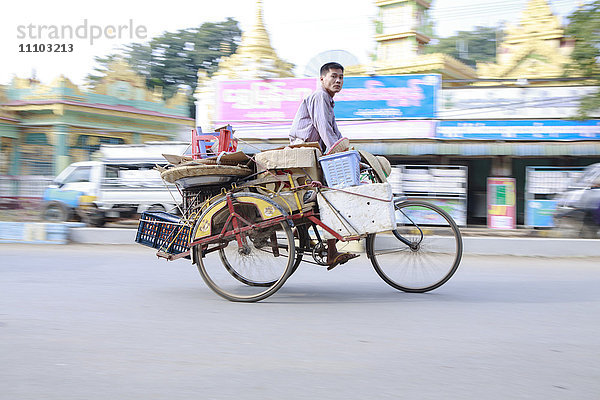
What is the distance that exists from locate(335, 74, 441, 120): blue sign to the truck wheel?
7.64m

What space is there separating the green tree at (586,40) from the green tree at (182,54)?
28490 millimetres

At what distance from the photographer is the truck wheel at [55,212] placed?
15.0 meters

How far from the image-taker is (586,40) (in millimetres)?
12453

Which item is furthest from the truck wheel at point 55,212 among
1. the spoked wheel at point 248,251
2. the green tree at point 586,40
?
the green tree at point 586,40

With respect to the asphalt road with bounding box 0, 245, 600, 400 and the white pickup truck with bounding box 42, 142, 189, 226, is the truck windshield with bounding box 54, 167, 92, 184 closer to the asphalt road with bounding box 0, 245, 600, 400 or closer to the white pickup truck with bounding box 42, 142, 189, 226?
the white pickup truck with bounding box 42, 142, 189, 226

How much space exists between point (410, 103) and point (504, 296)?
453 inches

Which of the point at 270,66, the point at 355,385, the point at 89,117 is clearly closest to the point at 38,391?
the point at 355,385

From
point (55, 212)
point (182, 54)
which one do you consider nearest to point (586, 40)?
point (55, 212)

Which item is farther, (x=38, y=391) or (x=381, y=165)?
(x=381, y=165)

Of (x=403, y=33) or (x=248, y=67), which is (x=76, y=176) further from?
(x=403, y=33)

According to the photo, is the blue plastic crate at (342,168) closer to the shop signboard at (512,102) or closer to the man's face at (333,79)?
the man's face at (333,79)

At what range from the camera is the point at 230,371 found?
10.0 ft

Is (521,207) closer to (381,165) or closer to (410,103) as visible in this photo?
(410,103)

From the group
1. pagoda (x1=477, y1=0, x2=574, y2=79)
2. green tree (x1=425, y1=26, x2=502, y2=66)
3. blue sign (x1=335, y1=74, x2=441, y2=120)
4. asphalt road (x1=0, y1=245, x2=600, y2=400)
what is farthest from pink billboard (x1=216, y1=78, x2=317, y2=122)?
green tree (x1=425, y1=26, x2=502, y2=66)
